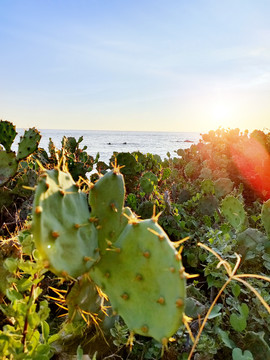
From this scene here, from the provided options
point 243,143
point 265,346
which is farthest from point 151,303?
point 243,143

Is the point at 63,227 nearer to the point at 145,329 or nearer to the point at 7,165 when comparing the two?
the point at 145,329

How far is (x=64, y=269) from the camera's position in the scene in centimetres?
138

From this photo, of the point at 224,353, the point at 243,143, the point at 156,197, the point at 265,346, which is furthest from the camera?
the point at 243,143

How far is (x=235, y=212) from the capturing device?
11.3ft

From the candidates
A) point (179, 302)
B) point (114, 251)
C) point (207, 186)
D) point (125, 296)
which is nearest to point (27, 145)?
point (207, 186)

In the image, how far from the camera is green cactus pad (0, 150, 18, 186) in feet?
13.0

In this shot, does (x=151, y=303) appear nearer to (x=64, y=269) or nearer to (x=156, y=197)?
(x=64, y=269)

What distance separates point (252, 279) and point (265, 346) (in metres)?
0.78

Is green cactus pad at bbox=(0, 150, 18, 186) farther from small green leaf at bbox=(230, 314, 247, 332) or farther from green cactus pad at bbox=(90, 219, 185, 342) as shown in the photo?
small green leaf at bbox=(230, 314, 247, 332)

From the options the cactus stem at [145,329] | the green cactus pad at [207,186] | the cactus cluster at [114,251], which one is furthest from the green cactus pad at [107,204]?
the green cactus pad at [207,186]

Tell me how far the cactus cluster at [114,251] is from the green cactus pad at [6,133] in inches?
117

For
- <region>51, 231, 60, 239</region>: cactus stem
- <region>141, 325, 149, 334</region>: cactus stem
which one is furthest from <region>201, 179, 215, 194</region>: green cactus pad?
<region>51, 231, 60, 239</region>: cactus stem

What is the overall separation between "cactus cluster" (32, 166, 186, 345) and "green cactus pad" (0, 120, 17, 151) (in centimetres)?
298

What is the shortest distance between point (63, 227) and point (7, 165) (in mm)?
2849
